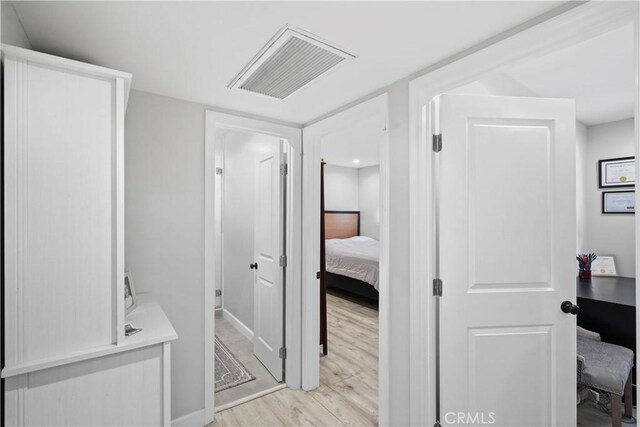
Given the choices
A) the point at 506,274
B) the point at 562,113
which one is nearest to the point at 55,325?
the point at 506,274

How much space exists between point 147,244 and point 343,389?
1.91 metres

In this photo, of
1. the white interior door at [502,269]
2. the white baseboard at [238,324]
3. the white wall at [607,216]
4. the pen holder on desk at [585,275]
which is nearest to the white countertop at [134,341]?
the white interior door at [502,269]

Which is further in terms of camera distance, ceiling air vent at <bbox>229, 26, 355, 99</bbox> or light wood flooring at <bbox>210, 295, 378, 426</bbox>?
light wood flooring at <bbox>210, 295, 378, 426</bbox>

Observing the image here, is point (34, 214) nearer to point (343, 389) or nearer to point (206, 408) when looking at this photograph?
point (206, 408)

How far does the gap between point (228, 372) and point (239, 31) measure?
2.75 meters

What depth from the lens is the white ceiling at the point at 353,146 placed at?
166 inches

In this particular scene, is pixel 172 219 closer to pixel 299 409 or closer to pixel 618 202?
pixel 299 409

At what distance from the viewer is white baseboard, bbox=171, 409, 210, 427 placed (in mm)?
1991

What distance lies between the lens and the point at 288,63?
155cm

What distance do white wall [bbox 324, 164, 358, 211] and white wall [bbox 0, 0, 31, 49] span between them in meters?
6.14

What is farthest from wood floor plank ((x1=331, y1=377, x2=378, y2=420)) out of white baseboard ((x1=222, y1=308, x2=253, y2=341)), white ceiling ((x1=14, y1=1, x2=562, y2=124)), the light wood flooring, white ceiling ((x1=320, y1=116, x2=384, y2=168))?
white ceiling ((x1=320, y1=116, x2=384, y2=168))

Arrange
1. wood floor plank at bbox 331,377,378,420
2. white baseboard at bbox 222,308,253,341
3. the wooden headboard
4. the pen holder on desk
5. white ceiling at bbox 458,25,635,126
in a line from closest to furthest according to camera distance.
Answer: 1. white ceiling at bbox 458,25,635,126
2. wood floor plank at bbox 331,377,378,420
3. the pen holder on desk
4. white baseboard at bbox 222,308,253,341
5. the wooden headboard

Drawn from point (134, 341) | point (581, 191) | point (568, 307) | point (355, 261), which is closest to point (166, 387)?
point (134, 341)

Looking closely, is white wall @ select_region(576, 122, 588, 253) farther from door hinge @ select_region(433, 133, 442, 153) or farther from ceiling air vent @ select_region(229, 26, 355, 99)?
ceiling air vent @ select_region(229, 26, 355, 99)
